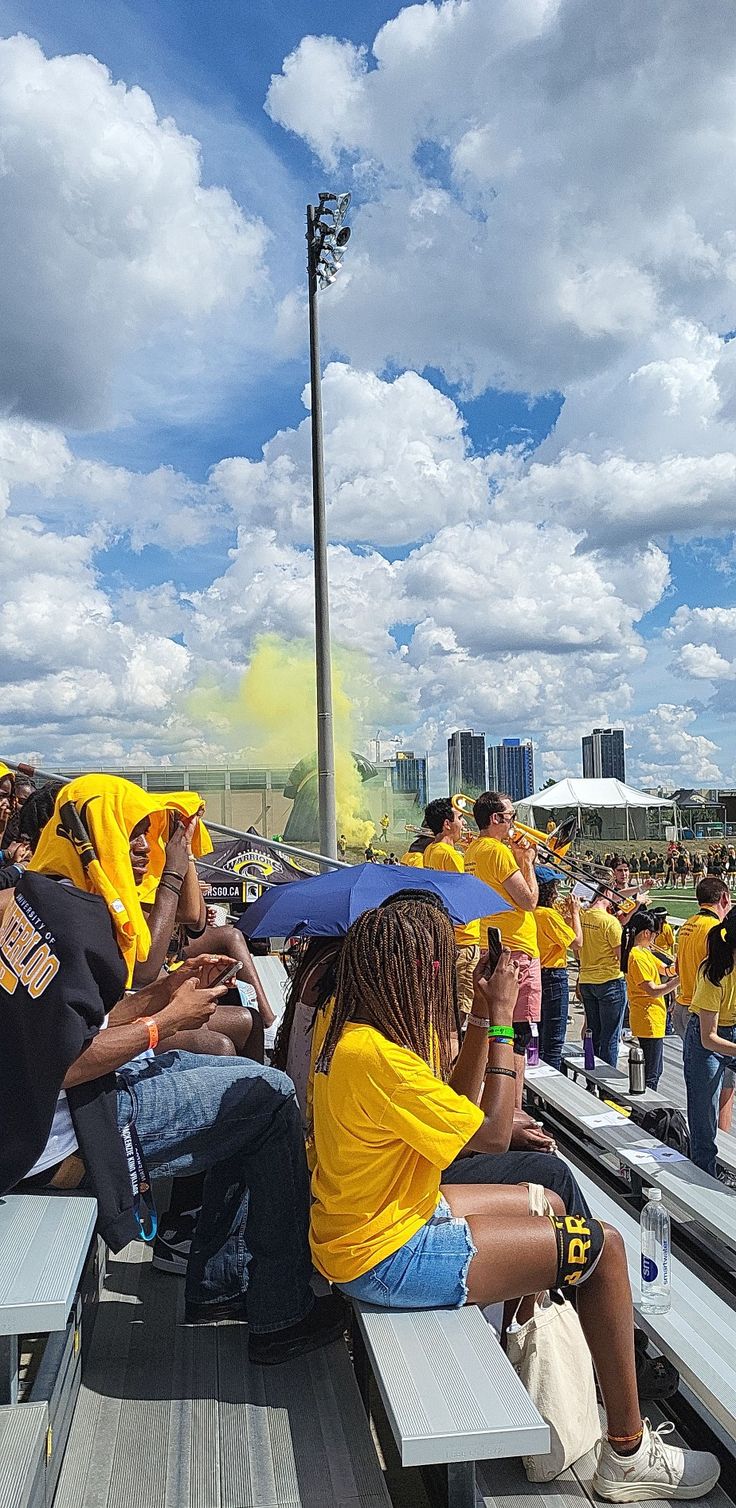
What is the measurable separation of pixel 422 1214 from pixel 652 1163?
2.30 m

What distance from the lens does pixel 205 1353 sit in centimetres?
322

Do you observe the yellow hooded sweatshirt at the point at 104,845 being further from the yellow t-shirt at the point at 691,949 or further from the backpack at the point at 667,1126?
the yellow t-shirt at the point at 691,949

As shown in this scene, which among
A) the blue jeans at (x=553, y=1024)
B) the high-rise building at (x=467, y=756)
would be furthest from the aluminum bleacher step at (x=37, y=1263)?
the high-rise building at (x=467, y=756)

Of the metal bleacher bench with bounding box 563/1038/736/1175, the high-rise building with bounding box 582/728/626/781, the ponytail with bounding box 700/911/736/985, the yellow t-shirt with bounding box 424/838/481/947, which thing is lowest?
the metal bleacher bench with bounding box 563/1038/736/1175

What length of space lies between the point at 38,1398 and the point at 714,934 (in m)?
4.43

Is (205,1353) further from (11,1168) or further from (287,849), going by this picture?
(287,849)

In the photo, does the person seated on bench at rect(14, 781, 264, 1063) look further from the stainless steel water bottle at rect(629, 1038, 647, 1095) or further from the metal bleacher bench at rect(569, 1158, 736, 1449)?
the stainless steel water bottle at rect(629, 1038, 647, 1095)

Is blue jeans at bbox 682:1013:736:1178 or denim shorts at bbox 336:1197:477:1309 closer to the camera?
denim shorts at bbox 336:1197:477:1309

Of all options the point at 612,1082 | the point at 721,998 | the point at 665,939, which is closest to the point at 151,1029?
the point at 721,998

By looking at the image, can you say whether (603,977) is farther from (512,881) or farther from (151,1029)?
(151,1029)

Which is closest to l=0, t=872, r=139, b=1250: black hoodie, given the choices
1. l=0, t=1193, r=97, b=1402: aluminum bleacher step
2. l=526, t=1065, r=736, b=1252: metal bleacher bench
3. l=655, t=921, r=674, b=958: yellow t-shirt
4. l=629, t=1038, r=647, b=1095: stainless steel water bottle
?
l=0, t=1193, r=97, b=1402: aluminum bleacher step

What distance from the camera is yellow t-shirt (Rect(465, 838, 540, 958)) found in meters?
6.46

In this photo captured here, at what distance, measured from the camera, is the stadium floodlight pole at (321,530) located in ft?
36.2

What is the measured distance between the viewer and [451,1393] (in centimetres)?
234
